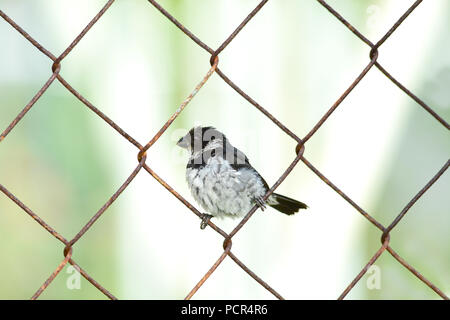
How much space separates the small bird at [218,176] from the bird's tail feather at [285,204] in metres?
0.11

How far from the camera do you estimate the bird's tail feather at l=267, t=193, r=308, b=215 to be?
2336mm

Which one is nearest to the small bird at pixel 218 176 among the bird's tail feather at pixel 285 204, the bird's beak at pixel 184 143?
the bird's beak at pixel 184 143

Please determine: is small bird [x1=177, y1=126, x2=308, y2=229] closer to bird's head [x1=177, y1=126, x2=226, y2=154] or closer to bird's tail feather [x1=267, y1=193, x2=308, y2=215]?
bird's head [x1=177, y1=126, x2=226, y2=154]

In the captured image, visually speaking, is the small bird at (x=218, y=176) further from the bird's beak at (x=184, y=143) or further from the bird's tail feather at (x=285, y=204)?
the bird's tail feather at (x=285, y=204)

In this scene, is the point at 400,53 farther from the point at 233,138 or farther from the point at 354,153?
the point at 233,138

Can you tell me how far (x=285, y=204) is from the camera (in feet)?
7.77

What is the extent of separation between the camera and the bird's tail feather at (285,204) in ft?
7.66

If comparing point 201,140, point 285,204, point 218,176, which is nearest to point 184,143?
point 201,140

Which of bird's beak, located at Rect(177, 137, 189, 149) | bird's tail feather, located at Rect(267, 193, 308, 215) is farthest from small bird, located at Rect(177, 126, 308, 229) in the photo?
bird's tail feather, located at Rect(267, 193, 308, 215)

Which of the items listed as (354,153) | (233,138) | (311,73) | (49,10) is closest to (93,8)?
(49,10)

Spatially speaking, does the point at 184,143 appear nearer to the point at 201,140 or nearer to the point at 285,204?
the point at 201,140

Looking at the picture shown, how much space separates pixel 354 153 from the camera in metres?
2.77

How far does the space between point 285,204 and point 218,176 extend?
0.34 m
